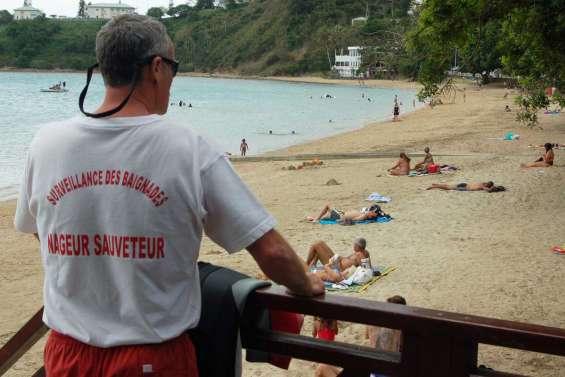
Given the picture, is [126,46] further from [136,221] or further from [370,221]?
[370,221]

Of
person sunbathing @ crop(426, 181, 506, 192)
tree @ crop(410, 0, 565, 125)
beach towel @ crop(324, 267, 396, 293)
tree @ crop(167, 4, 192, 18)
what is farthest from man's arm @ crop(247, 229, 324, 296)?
tree @ crop(167, 4, 192, 18)

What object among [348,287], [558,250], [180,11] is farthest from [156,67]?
[180,11]

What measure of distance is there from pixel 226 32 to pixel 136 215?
152755 mm

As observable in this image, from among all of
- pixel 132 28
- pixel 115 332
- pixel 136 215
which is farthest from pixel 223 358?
pixel 132 28

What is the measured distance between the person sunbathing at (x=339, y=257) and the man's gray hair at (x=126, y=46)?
25.3 feet

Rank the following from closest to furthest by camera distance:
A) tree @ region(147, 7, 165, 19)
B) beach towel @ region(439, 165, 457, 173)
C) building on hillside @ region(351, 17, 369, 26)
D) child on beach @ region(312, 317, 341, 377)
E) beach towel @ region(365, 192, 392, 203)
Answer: child on beach @ region(312, 317, 341, 377), beach towel @ region(365, 192, 392, 203), beach towel @ region(439, 165, 457, 173), building on hillside @ region(351, 17, 369, 26), tree @ region(147, 7, 165, 19)

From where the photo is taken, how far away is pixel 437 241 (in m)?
11.4

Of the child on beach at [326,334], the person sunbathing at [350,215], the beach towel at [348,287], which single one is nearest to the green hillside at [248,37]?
the person sunbathing at [350,215]

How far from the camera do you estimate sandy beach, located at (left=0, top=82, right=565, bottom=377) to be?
785cm

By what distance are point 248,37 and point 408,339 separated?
14404 cm

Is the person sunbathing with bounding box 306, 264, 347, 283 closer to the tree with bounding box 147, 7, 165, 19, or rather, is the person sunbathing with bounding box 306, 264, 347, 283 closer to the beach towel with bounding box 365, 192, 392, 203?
the beach towel with bounding box 365, 192, 392, 203

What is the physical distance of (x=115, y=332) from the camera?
1.79 meters

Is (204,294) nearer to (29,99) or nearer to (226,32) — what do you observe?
(29,99)

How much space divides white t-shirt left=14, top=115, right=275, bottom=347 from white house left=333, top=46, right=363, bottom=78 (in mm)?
120289
